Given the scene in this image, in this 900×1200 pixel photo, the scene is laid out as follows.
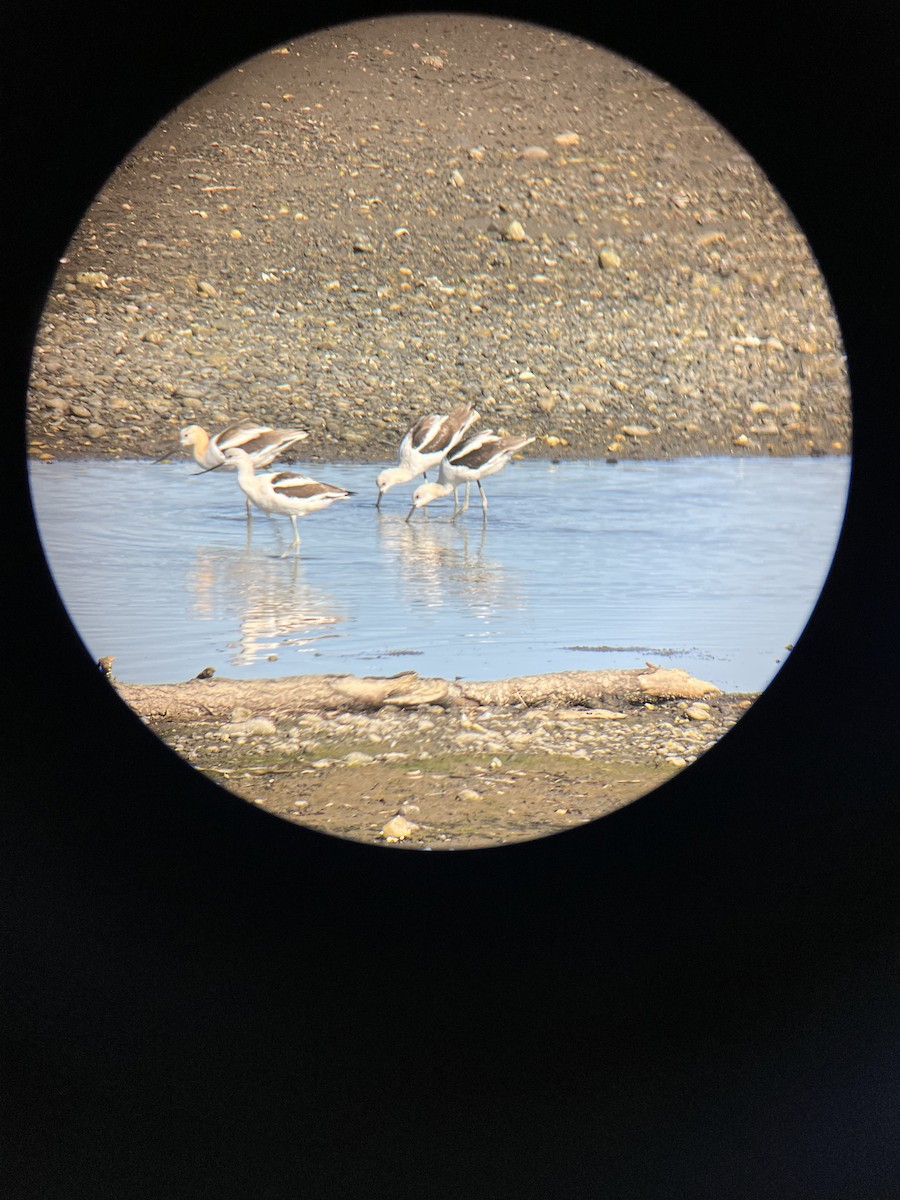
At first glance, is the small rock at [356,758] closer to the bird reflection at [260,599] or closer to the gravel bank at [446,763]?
the gravel bank at [446,763]

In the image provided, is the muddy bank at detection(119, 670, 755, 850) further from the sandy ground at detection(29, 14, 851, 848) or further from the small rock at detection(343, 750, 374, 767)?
the sandy ground at detection(29, 14, 851, 848)

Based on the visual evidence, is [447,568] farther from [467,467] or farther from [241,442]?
Answer: [241,442]

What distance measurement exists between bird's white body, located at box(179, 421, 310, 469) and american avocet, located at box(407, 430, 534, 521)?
1.02 feet

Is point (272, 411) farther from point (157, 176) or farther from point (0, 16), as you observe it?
point (0, 16)

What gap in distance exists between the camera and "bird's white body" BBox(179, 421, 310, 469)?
79.5 inches

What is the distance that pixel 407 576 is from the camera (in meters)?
1.95

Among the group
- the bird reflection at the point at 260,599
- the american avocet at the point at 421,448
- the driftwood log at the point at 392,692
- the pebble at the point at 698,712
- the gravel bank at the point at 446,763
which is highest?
the american avocet at the point at 421,448

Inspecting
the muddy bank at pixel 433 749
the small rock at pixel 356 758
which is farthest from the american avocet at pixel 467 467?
the small rock at pixel 356 758

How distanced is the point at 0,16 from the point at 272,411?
4.20 feet

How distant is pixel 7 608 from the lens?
117cm

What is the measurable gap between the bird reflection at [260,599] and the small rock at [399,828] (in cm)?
40

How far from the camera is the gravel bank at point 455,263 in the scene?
2322mm

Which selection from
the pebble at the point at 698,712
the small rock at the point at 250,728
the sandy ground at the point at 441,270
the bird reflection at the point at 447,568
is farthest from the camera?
the sandy ground at the point at 441,270

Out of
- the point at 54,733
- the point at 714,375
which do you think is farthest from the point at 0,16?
the point at 714,375
